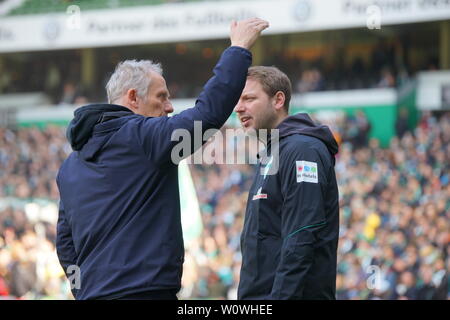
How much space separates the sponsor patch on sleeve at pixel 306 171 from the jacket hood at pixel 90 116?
79 centimetres

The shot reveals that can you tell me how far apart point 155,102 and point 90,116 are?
0.97ft

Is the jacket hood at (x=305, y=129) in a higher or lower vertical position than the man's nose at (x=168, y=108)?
lower

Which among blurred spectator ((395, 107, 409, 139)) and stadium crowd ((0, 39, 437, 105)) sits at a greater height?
stadium crowd ((0, 39, 437, 105))

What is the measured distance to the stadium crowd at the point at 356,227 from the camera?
1136 cm

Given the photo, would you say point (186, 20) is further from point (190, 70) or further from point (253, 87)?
point (253, 87)

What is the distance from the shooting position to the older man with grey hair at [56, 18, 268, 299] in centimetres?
307

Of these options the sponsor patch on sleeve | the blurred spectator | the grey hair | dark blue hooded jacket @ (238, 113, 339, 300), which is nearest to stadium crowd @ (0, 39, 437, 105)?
the blurred spectator

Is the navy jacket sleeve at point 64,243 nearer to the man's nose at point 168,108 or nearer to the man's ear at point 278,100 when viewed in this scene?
the man's nose at point 168,108

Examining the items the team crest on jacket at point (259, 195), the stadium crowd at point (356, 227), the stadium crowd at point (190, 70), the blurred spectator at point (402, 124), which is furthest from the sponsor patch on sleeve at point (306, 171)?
the stadium crowd at point (190, 70)

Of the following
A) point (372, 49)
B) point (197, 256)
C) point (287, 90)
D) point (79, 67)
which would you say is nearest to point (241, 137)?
point (197, 256)

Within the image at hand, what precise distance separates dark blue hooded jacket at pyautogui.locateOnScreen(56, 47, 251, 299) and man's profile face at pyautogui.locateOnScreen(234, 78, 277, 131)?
0.72 m

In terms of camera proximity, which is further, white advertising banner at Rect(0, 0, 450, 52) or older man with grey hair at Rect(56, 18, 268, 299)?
white advertising banner at Rect(0, 0, 450, 52)

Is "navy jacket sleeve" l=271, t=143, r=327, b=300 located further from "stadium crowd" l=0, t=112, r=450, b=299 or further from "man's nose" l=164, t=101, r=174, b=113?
"stadium crowd" l=0, t=112, r=450, b=299

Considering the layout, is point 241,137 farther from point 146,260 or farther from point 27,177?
point 146,260
